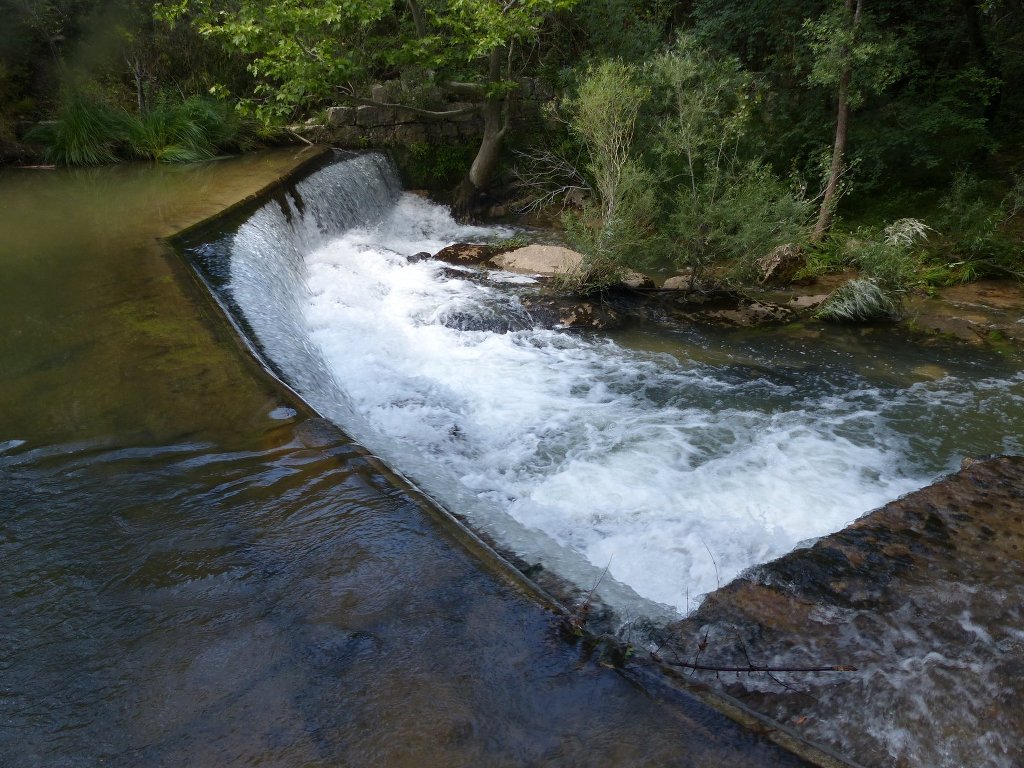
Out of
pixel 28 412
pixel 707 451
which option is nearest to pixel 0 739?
pixel 28 412

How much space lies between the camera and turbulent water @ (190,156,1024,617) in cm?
377

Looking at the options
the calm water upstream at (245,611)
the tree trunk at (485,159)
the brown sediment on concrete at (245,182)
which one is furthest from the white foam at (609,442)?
the tree trunk at (485,159)

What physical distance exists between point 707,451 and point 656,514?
996mm

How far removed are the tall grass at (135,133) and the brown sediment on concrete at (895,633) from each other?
10711 millimetres

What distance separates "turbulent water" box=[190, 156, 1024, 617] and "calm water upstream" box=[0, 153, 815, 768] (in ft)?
2.00

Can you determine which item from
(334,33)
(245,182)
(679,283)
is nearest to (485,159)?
(334,33)

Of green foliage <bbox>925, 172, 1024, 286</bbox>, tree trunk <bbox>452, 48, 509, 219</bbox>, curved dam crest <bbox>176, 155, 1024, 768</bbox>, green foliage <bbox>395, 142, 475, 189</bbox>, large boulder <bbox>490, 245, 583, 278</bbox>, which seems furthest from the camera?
green foliage <bbox>395, 142, 475, 189</bbox>

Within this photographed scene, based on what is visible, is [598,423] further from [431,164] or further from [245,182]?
[431,164]

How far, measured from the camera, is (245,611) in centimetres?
267

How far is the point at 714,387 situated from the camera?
5.85 m

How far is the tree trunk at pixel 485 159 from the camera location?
35.8 ft

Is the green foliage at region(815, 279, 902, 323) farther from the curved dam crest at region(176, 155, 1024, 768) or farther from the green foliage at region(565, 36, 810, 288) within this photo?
the green foliage at region(565, 36, 810, 288)

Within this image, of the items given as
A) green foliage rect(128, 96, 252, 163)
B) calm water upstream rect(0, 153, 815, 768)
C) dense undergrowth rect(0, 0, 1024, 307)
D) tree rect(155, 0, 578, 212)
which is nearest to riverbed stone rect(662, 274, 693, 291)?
dense undergrowth rect(0, 0, 1024, 307)

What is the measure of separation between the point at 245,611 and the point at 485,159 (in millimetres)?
9734
